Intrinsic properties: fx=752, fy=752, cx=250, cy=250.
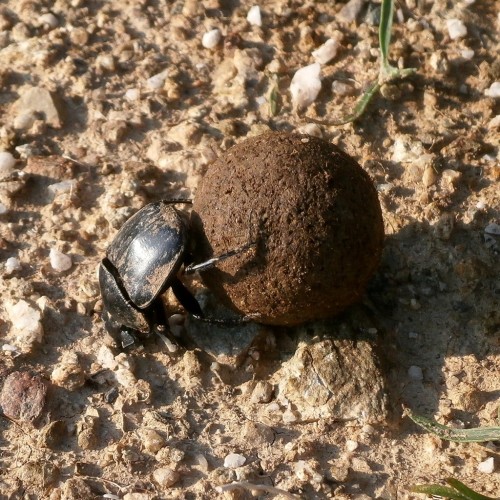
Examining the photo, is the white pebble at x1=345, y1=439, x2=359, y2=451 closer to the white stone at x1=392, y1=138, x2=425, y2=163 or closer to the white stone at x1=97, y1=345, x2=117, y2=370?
the white stone at x1=97, y1=345, x2=117, y2=370

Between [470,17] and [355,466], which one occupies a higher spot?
[470,17]

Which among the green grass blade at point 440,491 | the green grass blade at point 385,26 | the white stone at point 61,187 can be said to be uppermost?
the green grass blade at point 385,26

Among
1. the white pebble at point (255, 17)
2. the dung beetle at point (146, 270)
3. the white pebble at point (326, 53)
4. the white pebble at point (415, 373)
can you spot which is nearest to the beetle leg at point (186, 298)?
the dung beetle at point (146, 270)

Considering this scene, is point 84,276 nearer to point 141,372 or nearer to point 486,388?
point 141,372

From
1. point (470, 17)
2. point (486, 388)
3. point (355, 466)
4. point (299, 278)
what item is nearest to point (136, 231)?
point (299, 278)

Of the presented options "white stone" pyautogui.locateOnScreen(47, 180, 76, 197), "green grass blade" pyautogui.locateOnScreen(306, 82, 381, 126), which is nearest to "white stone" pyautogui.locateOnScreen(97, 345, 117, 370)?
"white stone" pyautogui.locateOnScreen(47, 180, 76, 197)

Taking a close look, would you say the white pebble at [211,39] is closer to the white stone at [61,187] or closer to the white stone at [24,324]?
the white stone at [61,187]
